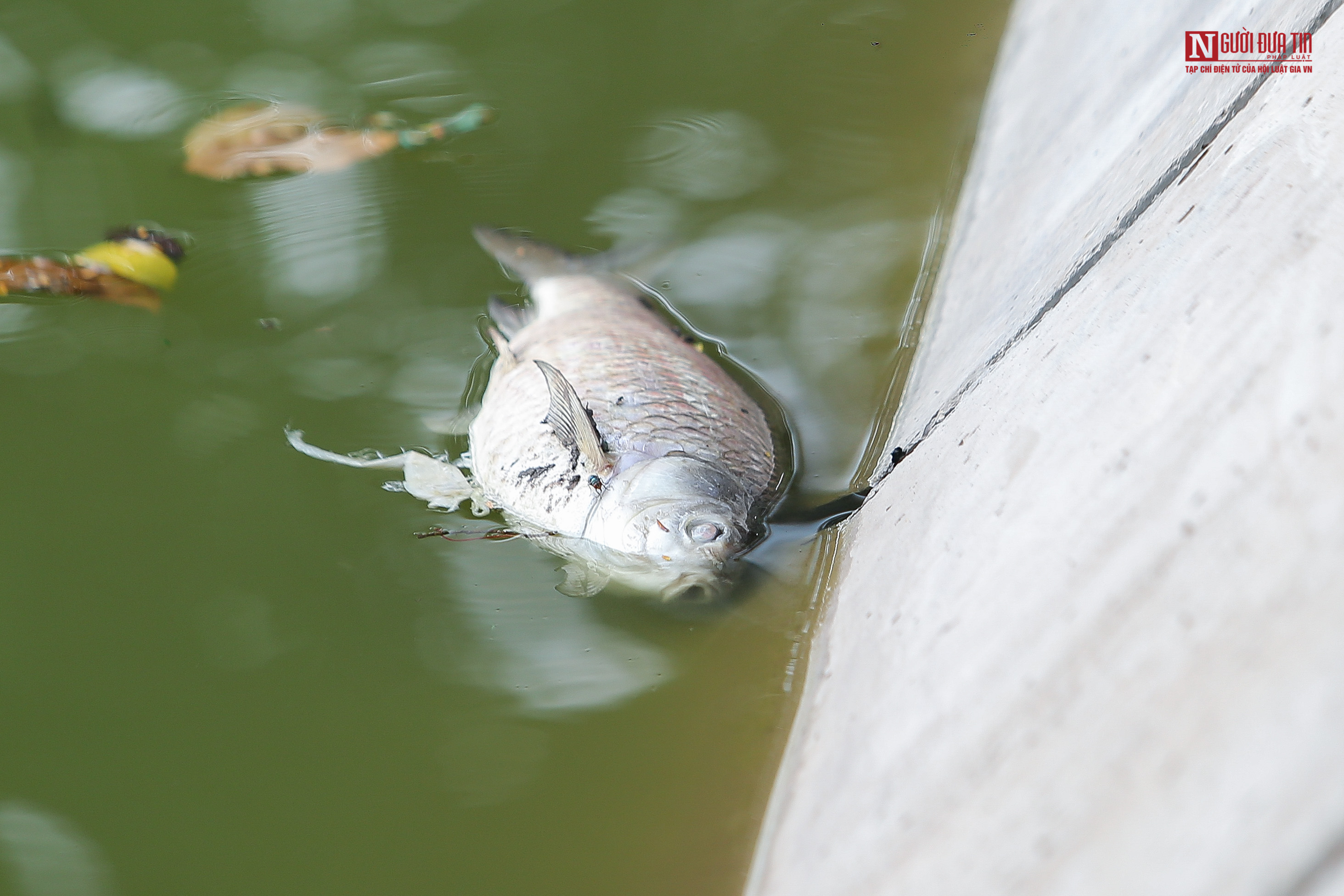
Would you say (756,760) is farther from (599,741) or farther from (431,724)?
(431,724)

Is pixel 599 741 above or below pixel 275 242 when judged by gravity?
below

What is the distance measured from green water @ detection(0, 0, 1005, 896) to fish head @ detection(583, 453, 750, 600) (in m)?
0.09

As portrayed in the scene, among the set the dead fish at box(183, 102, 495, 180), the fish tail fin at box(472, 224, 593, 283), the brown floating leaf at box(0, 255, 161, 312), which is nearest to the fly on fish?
the fish tail fin at box(472, 224, 593, 283)

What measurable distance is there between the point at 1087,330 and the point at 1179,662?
73cm

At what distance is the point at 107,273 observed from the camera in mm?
2803

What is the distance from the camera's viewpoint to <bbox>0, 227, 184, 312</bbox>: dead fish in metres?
2.76

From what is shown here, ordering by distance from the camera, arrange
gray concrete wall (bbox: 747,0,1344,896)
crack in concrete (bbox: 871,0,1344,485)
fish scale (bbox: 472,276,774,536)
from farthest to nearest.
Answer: fish scale (bbox: 472,276,774,536) < crack in concrete (bbox: 871,0,1344,485) < gray concrete wall (bbox: 747,0,1344,896)

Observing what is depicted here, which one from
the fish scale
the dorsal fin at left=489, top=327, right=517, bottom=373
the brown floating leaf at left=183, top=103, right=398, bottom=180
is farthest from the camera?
the brown floating leaf at left=183, top=103, right=398, bottom=180

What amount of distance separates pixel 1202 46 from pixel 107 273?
3015 mm

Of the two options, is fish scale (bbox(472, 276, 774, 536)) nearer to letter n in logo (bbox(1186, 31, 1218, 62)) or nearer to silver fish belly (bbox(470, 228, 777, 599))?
silver fish belly (bbox(470, 228, 777, 599))

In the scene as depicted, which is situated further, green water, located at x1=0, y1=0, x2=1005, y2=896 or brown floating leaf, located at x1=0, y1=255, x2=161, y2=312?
brown floating leaf, located at x1=0, y1=255, x2=161, y2=312

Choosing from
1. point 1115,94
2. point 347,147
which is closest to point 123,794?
point 347,147

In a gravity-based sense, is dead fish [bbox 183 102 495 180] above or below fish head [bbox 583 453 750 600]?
above

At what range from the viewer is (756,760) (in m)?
1.78
